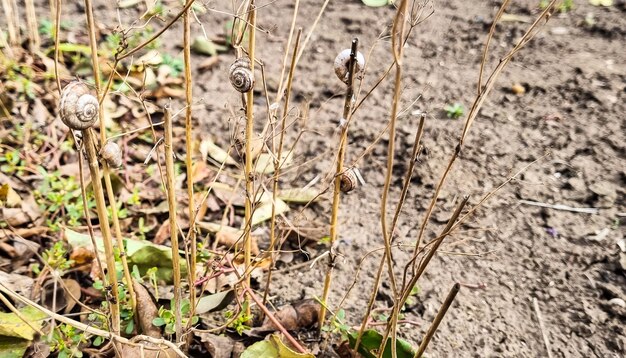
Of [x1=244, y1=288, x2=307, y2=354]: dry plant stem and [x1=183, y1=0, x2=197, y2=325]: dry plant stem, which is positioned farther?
[x1=244, y1=288, x2=307, y2=354]: dry plant stem

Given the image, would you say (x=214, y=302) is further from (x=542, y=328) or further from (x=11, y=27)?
(x=11, y=27)

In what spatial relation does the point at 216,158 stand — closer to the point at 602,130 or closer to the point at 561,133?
the point at 561,133

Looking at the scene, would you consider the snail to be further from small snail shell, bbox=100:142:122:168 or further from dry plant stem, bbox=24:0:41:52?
dry plant stem, bbox=24:0:41:52

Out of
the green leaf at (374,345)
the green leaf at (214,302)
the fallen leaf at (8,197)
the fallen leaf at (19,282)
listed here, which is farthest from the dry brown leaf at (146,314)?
the fallen leaf at (8,197)


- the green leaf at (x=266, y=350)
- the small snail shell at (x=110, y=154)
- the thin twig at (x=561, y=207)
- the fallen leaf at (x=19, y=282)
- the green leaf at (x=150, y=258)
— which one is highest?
the small snail shell at (x=110, y=154)

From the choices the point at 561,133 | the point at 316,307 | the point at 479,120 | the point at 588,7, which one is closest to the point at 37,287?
the point at 316,307

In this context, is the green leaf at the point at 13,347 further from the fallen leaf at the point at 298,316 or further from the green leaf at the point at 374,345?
the green leaf at the point at 374,345

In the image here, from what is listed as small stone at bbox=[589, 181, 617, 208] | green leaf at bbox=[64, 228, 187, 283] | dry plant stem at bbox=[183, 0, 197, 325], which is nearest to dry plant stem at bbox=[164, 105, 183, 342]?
dry plant stem at bbox=[183, 0, 197, 325]
